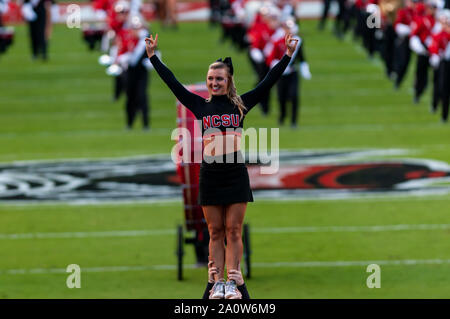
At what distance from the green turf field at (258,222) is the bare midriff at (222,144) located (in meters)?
2.17

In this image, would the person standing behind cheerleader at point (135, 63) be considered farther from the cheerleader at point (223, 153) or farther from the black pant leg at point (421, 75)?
the cheerleader at point (223, 153)

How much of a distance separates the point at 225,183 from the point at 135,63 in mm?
10826

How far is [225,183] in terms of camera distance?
256 inches

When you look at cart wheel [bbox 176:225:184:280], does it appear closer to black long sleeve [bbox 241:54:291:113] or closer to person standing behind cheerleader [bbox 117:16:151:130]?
black long sleeve [bbox 241:54:291:113]

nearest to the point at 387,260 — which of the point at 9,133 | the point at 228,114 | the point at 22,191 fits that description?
the point at 228,114

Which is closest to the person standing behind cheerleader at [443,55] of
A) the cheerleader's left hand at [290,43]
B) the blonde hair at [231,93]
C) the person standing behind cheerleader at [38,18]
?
the person standing behind cheerleader at [38,18]

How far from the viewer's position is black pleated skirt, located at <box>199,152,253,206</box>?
256 inches

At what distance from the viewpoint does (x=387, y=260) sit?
966 cm

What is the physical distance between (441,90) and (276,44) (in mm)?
2775

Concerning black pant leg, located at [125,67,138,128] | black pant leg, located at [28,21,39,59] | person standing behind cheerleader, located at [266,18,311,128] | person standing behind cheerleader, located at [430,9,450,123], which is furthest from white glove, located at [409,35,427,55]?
black pant leg, located at [28,21,39,59]

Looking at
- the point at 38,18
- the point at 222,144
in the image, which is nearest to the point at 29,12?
the point at 38,18

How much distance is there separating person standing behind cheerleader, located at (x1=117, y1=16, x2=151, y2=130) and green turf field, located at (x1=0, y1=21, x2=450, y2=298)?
0.47 m

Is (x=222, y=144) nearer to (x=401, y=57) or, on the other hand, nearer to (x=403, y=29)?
(x=403, y=29)
